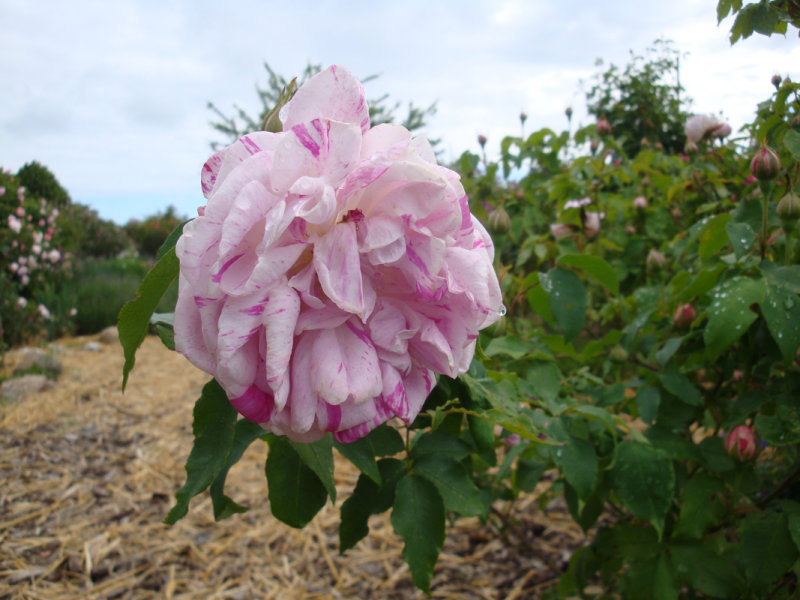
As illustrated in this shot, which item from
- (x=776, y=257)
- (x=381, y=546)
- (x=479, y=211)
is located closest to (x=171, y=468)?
(x=381, y=546)

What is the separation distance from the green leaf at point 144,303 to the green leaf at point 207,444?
8 centimetres

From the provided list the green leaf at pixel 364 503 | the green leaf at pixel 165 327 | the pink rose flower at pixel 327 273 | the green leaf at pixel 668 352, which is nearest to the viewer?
the pink rose flower at pixel 327 273

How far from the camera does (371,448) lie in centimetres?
70

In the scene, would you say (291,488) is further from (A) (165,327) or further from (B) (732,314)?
(B) (732,314)

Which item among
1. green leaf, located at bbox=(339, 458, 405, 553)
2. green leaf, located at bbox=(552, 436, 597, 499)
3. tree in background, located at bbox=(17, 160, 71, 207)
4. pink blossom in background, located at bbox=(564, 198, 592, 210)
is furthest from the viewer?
tree in background, located at bbox=(17, 160, 71, 207)

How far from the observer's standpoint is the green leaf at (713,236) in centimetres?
114

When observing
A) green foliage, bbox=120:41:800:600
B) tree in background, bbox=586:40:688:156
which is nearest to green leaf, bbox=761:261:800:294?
green foliage, bbox=120:41:800:600

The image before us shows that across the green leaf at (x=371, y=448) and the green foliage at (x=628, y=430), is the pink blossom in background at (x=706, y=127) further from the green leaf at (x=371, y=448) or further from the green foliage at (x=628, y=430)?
the green leaf at (x=371, y=448)

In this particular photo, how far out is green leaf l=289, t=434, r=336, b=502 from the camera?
1.90ft

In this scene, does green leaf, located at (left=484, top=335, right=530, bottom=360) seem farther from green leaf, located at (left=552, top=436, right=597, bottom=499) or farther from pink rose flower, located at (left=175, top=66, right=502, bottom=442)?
pink rose flower, located at (left=175, top=66, right=502, bottom=442)

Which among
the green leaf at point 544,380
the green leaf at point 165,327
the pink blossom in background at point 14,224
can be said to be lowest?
the green leaf at point 165,327

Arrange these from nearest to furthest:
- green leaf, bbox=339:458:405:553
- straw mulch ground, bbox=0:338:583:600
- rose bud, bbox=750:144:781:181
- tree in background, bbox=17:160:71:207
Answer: green leaf, bbox=339:458:405:553, rose bud, bbox=750:144:781:181, straw mulch ground, bbox=0:338:583:600, tree in background, bbox=17:160:71:207

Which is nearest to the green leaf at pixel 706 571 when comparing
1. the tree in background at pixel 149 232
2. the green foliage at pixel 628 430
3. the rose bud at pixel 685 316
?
the green foliage at pixel 628 430

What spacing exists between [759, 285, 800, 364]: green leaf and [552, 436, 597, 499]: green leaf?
1.08ft
